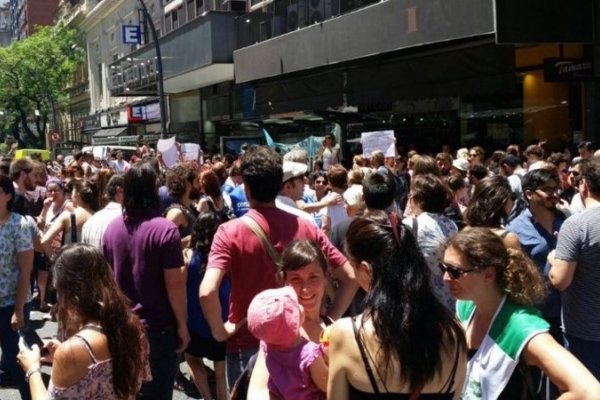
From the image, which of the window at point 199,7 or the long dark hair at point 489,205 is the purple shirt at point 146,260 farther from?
the window at point 199,7

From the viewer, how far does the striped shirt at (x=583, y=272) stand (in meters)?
3.95

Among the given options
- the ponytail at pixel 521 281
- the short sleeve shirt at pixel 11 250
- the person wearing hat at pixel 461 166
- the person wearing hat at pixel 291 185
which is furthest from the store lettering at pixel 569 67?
the ponytail at pixel 521 281

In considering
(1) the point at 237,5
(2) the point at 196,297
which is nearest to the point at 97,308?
(2) the point at 196,297

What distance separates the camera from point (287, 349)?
101 inches

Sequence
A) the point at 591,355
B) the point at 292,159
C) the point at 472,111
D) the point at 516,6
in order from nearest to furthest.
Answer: the point at 591,355
the point at 292,159
the point at 516,6
the point at 472,111

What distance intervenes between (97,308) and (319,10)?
14934 millimetres

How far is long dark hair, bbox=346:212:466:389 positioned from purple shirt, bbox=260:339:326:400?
1.17ft

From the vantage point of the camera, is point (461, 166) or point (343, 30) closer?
point (461, 166)

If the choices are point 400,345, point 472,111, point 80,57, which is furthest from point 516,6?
point 80,57

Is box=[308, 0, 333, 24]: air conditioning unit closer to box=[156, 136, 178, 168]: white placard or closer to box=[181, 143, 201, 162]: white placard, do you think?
box=[181, 143, 201, 162]: white placard

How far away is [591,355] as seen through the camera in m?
4.18

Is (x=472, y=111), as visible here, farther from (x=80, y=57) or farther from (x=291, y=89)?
(x=80, y=57)

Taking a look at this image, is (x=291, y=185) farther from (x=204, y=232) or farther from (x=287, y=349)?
(x=287, y=349)

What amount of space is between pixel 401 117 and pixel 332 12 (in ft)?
10.8
